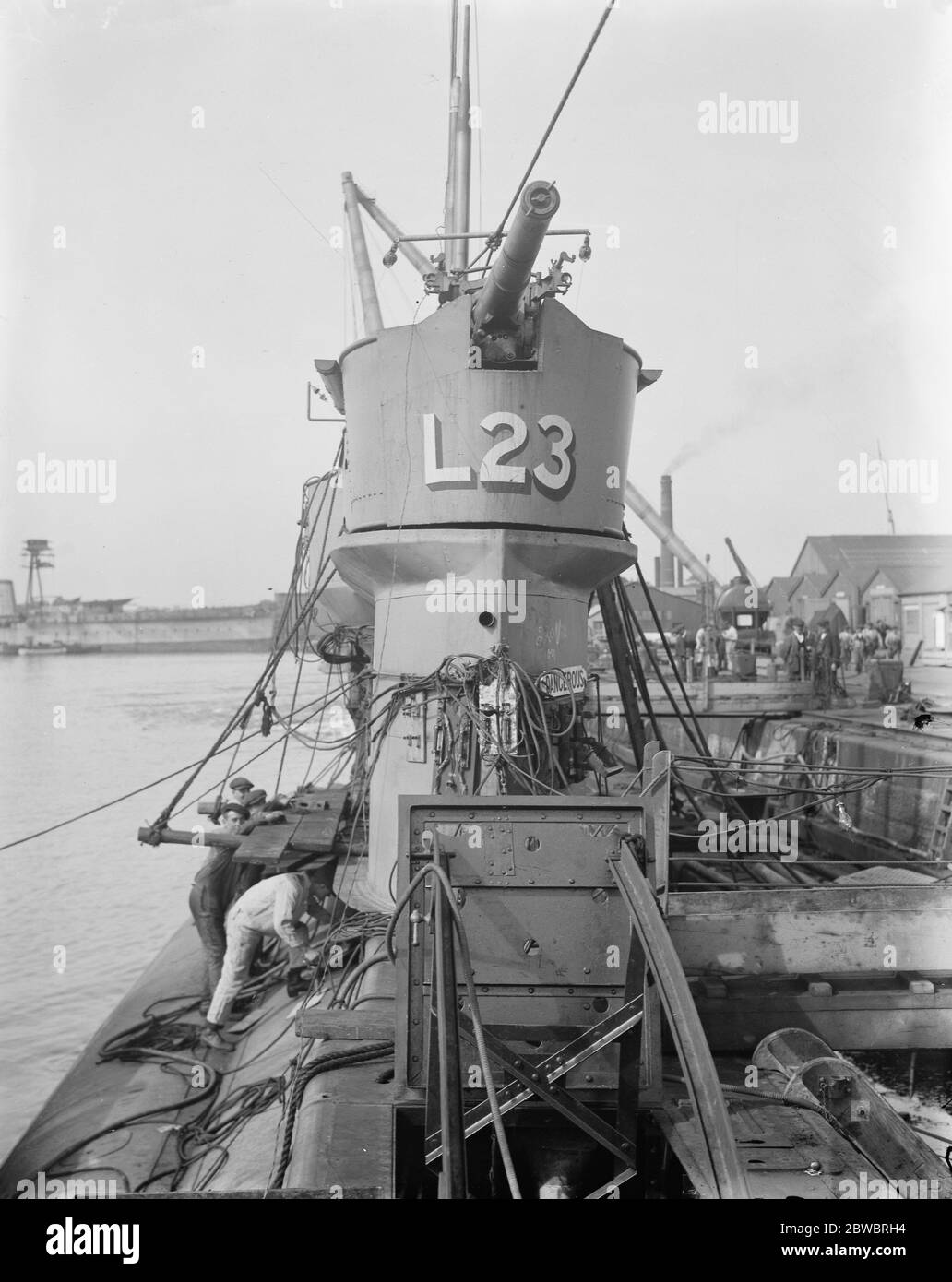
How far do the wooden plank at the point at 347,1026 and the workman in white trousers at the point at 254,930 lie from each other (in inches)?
101

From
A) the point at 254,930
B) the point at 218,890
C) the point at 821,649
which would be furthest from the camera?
the point at 821,649

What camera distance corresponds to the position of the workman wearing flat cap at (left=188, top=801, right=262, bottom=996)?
8.73 meters

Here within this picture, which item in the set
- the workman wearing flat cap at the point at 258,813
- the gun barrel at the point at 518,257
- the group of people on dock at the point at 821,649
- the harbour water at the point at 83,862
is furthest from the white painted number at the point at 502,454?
the group of people on dock at the point at 821,649

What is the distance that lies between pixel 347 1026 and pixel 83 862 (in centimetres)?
1750

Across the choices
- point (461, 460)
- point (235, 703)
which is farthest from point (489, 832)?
point (235, 703)

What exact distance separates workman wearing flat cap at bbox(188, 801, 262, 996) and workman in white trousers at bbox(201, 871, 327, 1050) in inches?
34.6

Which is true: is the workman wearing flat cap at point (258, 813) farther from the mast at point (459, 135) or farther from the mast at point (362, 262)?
the mast at point (362, 262)

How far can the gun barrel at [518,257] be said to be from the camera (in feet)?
16.1

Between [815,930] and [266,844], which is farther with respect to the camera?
[266,844]

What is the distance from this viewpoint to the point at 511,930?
4180 millimetres

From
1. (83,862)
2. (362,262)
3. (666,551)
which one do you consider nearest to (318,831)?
(83,862)

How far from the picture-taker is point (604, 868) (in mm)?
4121

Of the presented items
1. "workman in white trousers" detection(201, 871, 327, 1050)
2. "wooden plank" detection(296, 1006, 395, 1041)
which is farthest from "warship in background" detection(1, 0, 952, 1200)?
"workman in white trousers" detection(201, 871, 327, 1050)

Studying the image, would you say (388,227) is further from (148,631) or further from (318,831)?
(148,631)
